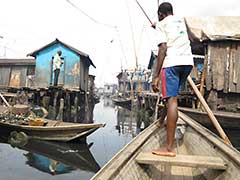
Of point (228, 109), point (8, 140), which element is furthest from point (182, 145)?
point (8, 140)

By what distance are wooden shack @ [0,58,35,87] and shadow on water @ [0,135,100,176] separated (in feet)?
44.4

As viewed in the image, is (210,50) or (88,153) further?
(210,50)

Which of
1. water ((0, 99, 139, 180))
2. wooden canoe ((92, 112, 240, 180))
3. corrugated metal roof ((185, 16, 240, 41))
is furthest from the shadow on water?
corrugated metal roof ((185, 16, 240, 41))

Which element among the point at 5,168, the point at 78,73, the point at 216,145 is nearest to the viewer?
the point at 216,145

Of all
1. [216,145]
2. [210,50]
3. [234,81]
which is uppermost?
[210,50]

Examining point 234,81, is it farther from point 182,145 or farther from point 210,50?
point 182,145

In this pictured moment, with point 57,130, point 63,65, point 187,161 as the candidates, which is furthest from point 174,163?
point 63,65

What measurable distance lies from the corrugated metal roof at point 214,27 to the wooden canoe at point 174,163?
221 inches

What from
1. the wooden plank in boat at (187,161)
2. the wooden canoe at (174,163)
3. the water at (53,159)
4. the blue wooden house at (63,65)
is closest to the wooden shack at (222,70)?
the water at (53,159)

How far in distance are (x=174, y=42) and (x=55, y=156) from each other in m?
5.39

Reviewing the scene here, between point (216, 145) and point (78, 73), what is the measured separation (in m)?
16.1

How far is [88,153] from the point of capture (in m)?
7.76

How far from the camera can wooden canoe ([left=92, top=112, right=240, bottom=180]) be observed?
7.13 ft

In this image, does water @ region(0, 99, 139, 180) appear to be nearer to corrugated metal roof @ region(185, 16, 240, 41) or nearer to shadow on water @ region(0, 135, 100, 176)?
shadow on water @ region(0, 135, 100, 176)
